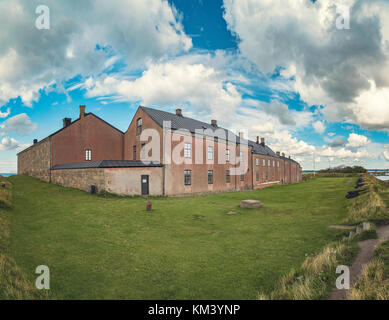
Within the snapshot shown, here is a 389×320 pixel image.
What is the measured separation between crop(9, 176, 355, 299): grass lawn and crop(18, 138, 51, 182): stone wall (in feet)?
55.9

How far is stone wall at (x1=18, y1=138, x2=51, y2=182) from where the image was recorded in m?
28.6

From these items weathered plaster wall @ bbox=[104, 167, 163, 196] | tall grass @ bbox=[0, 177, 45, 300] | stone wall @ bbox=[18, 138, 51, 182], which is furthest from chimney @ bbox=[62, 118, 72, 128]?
tall grass @ bbox=[0, 177, 45, 300]

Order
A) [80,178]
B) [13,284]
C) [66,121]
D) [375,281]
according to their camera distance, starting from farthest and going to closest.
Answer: [66,121] < [80,178] < [13,284] < [375,281]

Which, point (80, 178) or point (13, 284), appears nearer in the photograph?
point (13, 284)

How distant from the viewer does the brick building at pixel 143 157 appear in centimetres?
2238

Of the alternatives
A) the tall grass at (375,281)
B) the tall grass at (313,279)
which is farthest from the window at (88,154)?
the tall grass at (375,281)

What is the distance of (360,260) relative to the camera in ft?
19.8

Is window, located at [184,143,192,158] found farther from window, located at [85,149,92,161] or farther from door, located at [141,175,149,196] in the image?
window, located at [85,149,92,161]

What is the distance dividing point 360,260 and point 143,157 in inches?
949

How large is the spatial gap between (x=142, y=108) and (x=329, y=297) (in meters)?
26.5

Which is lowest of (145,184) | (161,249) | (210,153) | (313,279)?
(161,249)

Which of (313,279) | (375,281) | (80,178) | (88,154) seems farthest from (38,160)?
(375,281)

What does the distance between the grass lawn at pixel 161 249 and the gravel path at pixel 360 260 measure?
1.45m

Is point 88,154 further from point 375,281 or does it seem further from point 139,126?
point 375,281
